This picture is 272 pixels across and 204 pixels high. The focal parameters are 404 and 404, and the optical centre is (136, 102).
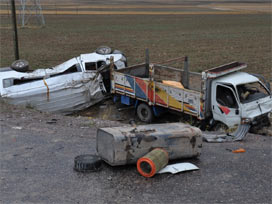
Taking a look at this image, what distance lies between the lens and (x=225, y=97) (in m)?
11.1

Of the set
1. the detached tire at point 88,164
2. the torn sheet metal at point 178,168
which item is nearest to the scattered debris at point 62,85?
the detached tire at point 88,164

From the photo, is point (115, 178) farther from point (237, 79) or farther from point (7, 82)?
point (7, 82)

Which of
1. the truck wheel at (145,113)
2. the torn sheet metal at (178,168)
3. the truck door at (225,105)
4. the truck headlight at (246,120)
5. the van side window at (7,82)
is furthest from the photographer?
the van side window at (7,82)

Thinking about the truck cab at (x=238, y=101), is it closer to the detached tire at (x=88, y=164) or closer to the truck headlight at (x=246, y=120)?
the truck headlight at (x=246, y=120)

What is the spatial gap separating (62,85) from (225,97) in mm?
5393

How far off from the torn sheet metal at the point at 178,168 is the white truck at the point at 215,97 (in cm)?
276

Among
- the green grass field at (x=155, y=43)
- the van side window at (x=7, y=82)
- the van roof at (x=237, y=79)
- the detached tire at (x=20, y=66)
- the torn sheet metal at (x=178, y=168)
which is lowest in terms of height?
the green grass field at (x=155, y=43)

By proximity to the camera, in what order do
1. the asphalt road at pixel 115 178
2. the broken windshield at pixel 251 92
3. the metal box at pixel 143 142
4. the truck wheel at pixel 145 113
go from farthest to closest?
the truck wheel at pixel 145 113
the broken windshield at pixel 251 92
the metal box at pixel 143 142
the asphalt road at pixel 115 178

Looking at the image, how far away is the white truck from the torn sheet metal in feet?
9.04

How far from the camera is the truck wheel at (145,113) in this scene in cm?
1271

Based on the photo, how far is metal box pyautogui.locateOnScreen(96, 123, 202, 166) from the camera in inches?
270

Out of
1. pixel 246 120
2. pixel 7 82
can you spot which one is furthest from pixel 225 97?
pixel 7 82

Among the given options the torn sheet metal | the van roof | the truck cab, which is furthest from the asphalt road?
the van roof

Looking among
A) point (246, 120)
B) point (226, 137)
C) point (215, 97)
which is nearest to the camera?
point (226, 137)
